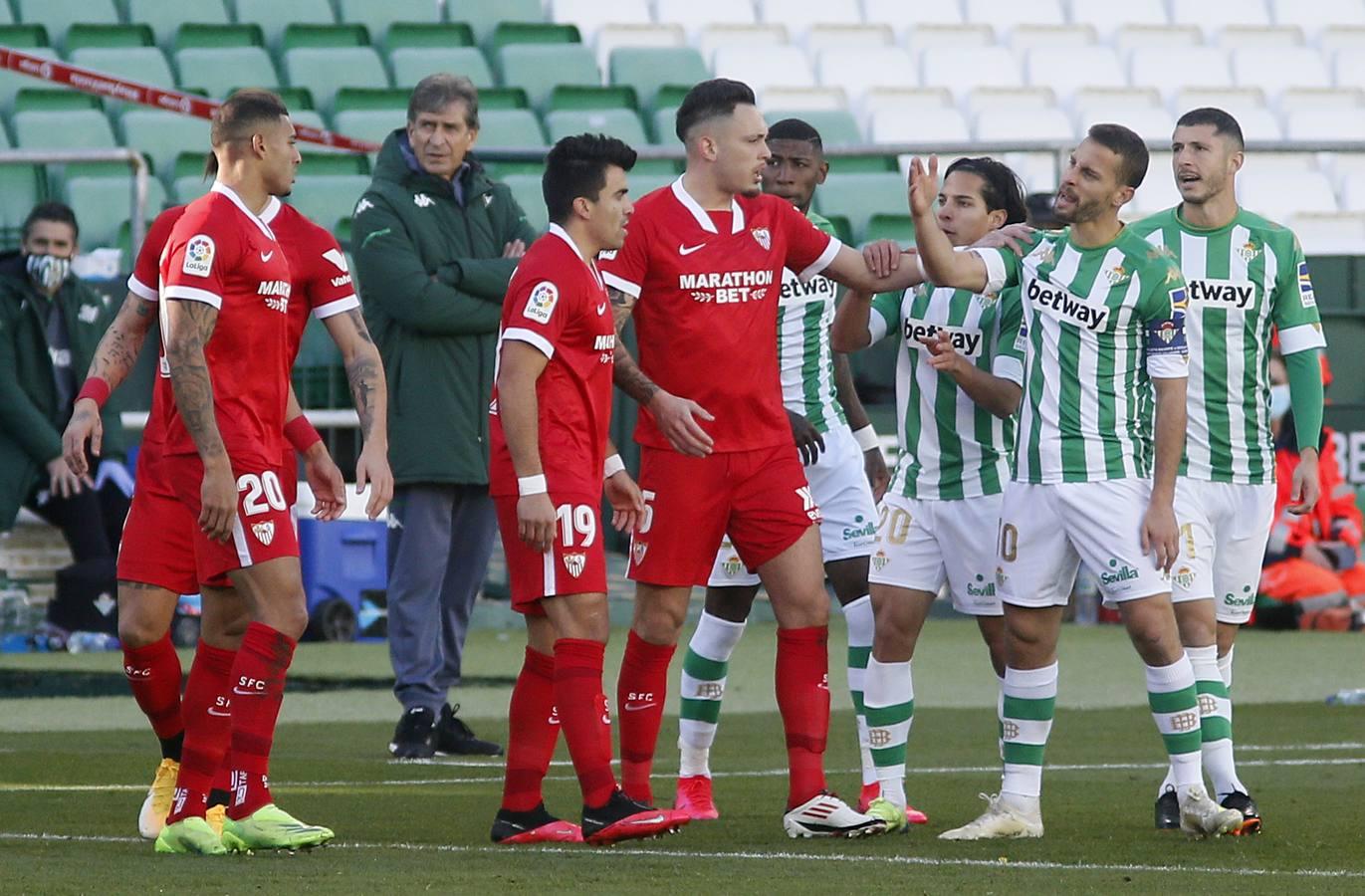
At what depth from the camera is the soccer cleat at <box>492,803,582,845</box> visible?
6.06m

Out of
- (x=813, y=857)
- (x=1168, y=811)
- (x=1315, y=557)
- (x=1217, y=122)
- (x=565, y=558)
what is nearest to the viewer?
(x=813, y=857)

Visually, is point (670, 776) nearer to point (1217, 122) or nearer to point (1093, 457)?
point (1093, 457)

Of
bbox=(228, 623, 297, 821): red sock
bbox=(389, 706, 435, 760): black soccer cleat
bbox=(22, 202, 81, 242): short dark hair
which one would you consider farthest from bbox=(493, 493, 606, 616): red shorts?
bbox=(22, 202, 81, 242): short dark hair

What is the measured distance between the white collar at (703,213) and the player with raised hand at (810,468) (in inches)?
26.3

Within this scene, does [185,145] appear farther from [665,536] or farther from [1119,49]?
[665,536]

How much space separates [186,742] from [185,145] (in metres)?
11.0

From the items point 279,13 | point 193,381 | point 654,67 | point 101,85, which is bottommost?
point 193,381

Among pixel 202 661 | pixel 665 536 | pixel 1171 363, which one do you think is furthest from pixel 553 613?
pixel 1171 363

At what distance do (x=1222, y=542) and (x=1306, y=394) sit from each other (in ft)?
1.69

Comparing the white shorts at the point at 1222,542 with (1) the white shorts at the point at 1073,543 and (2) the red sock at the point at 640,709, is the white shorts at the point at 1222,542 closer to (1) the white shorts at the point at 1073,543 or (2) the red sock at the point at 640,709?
(1) the white shorts at the point at 1073,543

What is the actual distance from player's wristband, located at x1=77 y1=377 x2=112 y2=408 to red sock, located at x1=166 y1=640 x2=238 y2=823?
752 mm

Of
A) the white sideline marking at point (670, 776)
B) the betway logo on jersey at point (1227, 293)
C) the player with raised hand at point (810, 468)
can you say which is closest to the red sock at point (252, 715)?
the white sideline marking at point (670, 776)

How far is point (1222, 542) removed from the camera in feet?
23.0

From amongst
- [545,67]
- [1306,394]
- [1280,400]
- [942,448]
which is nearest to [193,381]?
[942,448]
